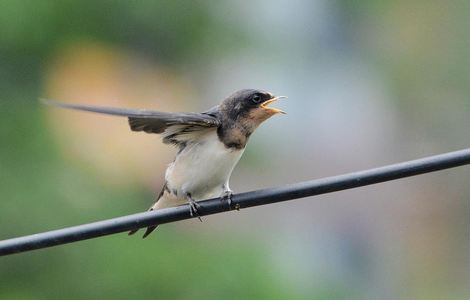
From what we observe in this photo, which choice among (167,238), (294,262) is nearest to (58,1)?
(167,238)

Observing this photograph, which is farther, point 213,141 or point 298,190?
point 213,141

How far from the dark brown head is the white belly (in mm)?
52

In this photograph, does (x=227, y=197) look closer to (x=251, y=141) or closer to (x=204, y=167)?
(x=204, y=167)

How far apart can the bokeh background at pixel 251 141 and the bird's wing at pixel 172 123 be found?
3.17 metres

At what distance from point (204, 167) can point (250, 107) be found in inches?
14.9

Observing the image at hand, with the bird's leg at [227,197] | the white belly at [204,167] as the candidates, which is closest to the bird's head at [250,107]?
the white belly at [204,167]

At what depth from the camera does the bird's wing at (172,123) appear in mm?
4902

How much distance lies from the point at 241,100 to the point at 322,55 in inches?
468

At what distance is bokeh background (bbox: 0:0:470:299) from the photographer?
877cm

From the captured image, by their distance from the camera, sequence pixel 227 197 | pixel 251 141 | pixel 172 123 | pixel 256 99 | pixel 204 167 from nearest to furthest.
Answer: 1. pixel 227 197
2. pixel 172 123
3. pixel 204 167
4. pixel 256 99
5. pixel 251 141

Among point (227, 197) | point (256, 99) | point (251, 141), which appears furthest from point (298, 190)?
point (251, 141)

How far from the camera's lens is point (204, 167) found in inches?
215

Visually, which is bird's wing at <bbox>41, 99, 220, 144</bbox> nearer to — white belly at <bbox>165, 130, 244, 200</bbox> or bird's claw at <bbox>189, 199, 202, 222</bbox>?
white belly at <bbox>165, 130, 244, 200</bbox>

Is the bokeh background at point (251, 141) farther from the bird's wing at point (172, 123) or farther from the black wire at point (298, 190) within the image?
the black wire at point (298, 190)
